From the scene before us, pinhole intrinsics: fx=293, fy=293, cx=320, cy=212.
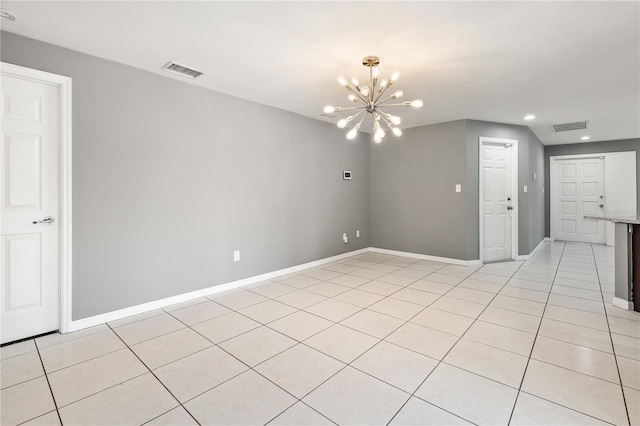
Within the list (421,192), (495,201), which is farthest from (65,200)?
(495,201)

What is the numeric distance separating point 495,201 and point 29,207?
6425mm

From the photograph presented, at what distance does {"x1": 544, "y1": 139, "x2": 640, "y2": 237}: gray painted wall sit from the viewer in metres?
6.72

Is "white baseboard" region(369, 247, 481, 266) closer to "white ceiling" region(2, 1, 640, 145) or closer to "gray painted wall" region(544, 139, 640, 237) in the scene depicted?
"white ceiling" region(2, 1, 640, 145)

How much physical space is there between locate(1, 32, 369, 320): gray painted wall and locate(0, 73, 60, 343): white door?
0.17 m

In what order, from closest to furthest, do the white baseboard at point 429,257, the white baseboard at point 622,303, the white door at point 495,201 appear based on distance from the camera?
the white baseboard at point 622,303 → the white baseboard at point 429,257 → the white door at point 495,201

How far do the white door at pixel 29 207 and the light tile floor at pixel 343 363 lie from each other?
277 millimetres

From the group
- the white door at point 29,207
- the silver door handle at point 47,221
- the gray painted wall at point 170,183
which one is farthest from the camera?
the gray painted wall at point 170,183

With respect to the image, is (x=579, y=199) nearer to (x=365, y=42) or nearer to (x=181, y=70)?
(x=365, y=42)

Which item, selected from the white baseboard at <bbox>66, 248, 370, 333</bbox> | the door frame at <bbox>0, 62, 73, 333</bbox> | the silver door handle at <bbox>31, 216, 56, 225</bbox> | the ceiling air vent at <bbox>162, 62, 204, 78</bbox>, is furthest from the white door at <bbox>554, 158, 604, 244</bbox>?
the silver door handle at <bbox>31, 216, 56, 225</bbox>

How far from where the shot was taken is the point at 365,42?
2496mm

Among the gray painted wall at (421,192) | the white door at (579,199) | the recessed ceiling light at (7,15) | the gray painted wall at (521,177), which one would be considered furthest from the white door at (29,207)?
the white door at (579,199)

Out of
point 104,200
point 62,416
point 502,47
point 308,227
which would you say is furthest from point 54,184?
point 502,47

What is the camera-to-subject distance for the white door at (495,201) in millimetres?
5285

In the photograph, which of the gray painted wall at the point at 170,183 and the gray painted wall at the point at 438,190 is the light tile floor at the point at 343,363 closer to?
the gray painted wall at the point at 170,183
